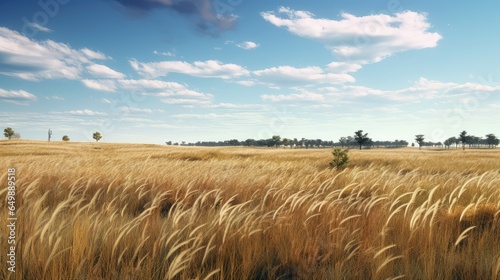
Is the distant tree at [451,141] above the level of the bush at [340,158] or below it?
above

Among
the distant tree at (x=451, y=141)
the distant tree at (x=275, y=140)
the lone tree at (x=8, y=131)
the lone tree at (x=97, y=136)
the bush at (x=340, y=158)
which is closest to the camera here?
the bush at (x=340, y=158)

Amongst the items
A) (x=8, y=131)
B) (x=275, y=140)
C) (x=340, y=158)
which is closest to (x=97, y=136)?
(x=8, y=131)

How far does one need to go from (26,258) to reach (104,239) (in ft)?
1.64

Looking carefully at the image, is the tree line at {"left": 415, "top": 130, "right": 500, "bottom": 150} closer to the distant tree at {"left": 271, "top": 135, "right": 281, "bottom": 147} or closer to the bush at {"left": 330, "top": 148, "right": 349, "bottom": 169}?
the distant tree at {"left": 271, "top": 135, "right": 281, "bottom": 147}

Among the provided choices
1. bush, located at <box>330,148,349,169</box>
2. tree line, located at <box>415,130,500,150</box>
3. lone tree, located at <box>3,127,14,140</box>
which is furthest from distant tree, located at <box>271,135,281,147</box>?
bush, located at <box>330,148,349,169</box>

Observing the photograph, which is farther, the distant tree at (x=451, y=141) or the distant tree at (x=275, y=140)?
the distant tree at (x=451, y=141)

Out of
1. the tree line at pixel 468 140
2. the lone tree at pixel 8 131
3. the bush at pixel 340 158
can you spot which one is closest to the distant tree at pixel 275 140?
the tree line at pixel 468 140

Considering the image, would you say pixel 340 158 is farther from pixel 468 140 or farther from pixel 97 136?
pixel 468 140

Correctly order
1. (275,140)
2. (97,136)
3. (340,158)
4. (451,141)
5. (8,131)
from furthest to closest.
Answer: (451,141) < (275,140) < (97,136) < (8,131) < (340,158)

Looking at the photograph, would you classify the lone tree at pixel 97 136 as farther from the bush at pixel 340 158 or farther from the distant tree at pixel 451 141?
the distant tree at pixel 451 141

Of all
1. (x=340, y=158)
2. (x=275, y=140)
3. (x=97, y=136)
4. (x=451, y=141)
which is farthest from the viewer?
(x=451, y=141)

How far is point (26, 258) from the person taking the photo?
7.13 ft

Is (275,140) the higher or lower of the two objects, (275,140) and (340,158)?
the higher

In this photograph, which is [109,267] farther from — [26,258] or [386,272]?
[386,272]
